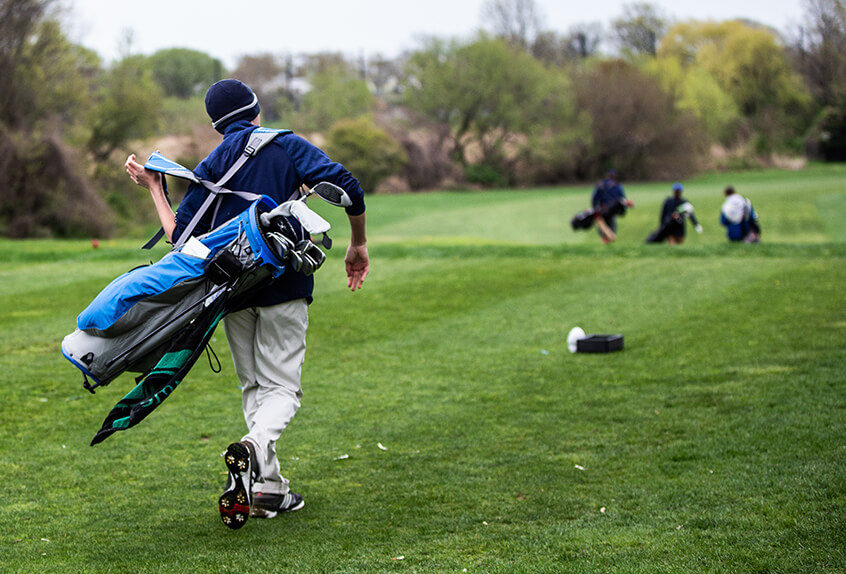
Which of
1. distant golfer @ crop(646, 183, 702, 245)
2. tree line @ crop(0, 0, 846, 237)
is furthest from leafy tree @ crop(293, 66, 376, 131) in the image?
distant golfer @ crop(646, 183, 702, 245)

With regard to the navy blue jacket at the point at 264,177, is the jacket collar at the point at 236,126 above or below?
above

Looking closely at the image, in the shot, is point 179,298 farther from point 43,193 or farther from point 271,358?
point 43,193

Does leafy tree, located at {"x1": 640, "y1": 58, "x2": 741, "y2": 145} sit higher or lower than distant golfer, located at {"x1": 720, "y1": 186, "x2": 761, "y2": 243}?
higher

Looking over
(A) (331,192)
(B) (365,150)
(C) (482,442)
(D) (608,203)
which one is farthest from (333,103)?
(A) (331,192)

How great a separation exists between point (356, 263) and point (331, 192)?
0.72 metres

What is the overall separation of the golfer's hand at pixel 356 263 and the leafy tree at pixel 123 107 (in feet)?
112

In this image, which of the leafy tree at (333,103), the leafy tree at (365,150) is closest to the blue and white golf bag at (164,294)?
the leafy tree at (365,150)

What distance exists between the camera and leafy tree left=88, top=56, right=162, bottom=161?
36.8m

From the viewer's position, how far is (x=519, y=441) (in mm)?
6043

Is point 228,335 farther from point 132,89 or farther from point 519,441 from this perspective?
point 132,89

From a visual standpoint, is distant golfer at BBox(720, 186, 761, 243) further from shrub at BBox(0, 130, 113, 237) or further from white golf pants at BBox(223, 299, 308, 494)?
shrub at BBox(0, 130, 113, 237)

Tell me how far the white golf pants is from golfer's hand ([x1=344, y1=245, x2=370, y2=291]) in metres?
0.40

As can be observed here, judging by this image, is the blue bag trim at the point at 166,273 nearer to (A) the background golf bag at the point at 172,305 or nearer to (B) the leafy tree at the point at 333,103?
(A) the background golf bag at the point at 172,305

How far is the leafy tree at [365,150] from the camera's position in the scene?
167ft
